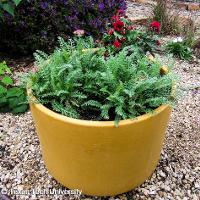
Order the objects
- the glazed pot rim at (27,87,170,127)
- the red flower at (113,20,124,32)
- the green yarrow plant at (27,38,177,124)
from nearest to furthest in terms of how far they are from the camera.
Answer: the glazed pot rim at (27,87,170,127), the green yarrow plant at (27,38,177,124), the red flower at (113,20,124,32)

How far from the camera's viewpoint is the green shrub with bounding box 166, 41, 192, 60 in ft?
15.3

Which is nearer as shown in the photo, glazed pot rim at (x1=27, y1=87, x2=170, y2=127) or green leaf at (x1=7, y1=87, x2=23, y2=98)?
glazed pot rim at (x1=27, y1=87, x2=170, y2=127)

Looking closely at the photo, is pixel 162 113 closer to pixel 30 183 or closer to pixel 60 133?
pixel 60 133

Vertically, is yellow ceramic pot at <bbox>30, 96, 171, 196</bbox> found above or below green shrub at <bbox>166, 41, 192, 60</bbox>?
above

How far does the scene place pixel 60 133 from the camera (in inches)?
92.8

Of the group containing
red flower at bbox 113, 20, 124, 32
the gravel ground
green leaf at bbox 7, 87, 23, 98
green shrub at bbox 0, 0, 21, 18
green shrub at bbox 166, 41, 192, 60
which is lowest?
the gravel ground

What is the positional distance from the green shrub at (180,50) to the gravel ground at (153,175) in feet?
3.74

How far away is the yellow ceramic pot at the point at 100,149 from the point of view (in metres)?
2.28

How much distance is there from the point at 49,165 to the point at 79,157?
1.42 feet

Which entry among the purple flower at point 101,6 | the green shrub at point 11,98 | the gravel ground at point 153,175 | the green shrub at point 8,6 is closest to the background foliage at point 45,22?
the purple flower at point 101,6

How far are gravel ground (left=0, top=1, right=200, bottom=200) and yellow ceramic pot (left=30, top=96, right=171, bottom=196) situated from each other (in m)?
0.16

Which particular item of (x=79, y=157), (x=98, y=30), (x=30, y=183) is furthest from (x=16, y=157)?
(x=98, y=30)

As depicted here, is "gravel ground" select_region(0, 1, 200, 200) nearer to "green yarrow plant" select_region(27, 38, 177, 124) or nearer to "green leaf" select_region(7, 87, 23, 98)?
"green leaf" select_region(7, 87, 23, 98)

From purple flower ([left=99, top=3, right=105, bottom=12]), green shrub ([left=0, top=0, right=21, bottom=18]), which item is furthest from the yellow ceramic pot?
purple flower ([left=99, top=3, right=105, bottom=12])
